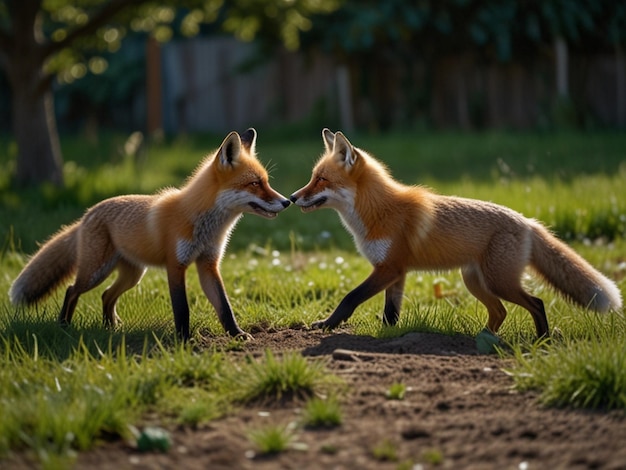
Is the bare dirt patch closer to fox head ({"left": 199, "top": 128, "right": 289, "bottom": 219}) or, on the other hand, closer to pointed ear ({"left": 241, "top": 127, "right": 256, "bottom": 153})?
fox head ({"left": 199, "top": 128, "right": 289, "bottom": 219})

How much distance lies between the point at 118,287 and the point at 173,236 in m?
0.84

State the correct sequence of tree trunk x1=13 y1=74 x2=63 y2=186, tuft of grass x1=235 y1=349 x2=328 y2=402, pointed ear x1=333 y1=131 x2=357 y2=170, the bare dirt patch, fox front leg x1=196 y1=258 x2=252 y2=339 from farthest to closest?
tree trunk x1=13 y1=74 x2=63 y2=186, pointed ear x1=333 y1=131 x2=357 y2=170, fox front leg x1=196 y1=258 x2=252 y2=339, tuft of grass x1=235 y1=349 x2=328 y2=402, the bare dirt patch

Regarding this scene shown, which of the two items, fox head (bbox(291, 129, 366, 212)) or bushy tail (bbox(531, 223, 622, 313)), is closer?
bushy tail (bbox(531, 223, 622, 313))

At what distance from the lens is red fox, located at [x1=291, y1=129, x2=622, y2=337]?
6.19 m

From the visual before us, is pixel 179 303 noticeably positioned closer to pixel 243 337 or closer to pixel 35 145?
pixel 243 337

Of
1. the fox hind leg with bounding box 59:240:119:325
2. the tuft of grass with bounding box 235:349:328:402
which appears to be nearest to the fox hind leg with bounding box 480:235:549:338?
the tuft of grass with bounding box 235:349:328:402

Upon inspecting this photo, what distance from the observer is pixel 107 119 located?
2848 cm

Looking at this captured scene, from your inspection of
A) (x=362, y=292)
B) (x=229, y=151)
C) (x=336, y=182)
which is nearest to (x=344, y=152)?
(x=336, y=182)

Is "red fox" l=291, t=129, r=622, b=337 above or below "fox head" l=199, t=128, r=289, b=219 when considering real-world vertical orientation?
below

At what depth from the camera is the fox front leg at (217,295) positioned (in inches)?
240

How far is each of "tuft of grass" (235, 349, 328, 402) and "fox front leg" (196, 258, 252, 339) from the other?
48.1 inches

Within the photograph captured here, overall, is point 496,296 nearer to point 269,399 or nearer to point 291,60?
point 269,399

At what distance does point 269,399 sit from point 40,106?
1007cm

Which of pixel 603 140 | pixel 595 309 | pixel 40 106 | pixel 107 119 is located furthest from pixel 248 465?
pixel 107 119
